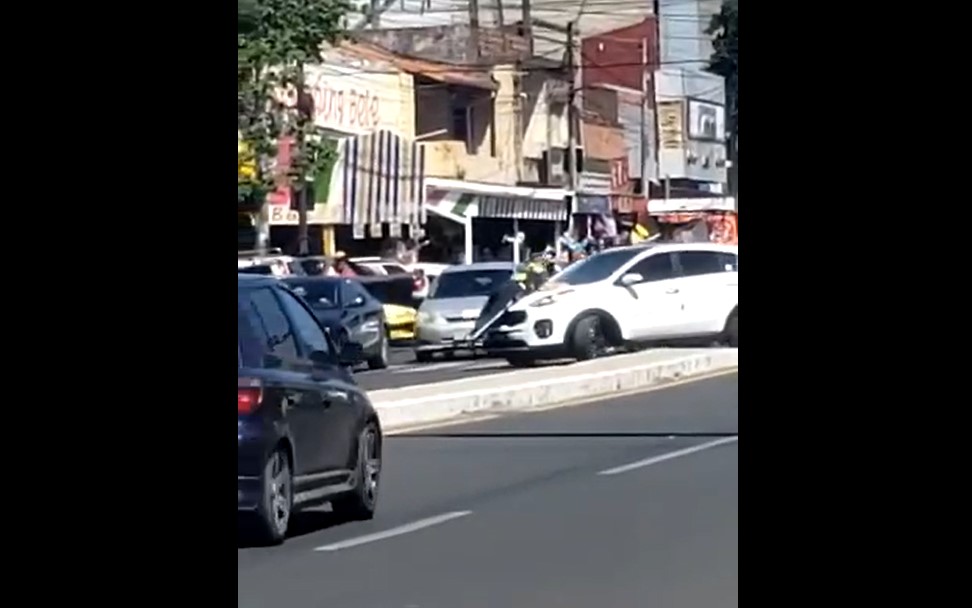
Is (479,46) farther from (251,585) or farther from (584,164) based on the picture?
(251,585)

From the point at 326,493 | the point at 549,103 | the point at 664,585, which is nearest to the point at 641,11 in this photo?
the point at 326,493

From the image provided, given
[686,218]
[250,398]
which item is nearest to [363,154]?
[686,218]

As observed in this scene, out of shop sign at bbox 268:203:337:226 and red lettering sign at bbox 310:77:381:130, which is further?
red lettering sign at bbox 310:77:381:130

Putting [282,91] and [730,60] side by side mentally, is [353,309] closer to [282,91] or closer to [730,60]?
[282,91]

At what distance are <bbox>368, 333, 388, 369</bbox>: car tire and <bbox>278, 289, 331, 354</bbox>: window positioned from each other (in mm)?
8670

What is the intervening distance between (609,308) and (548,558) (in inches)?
422

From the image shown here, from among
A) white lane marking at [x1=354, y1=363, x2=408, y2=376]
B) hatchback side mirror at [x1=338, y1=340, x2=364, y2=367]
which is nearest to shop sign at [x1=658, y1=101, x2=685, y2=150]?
hatchback side mirror at [x1=338, y1=340, x2=364, y2=367]

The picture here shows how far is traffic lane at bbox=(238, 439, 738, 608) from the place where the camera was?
8.41 m

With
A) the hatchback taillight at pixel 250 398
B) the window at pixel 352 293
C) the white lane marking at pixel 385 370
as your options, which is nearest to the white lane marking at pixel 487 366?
the white lane marking at pixel 385 370

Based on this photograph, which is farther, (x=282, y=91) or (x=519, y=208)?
(x=282, y=91)

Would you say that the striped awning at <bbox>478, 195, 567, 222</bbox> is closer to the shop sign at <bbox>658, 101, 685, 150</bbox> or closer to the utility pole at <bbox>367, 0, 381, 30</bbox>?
the utility pole at <bbox>367, 0, 381, 30</bbox>

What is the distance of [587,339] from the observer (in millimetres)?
20625
